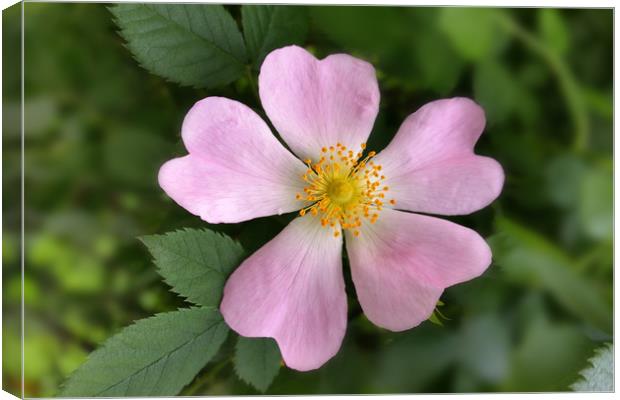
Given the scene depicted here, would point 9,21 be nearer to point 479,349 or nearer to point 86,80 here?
point 86,80

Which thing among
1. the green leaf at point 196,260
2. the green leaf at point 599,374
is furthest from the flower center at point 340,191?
the green leaf at point 599,374

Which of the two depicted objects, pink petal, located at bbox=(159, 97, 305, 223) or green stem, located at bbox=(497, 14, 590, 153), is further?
green stem, located at bbox=(497, 14, 590, 153)

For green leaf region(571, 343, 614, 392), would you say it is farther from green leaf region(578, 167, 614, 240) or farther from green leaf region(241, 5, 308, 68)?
green leaf region(241, 5, 308, 68)

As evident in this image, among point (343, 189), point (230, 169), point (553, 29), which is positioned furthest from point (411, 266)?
point (553, 29)

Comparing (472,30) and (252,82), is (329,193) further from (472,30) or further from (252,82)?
(472,30)

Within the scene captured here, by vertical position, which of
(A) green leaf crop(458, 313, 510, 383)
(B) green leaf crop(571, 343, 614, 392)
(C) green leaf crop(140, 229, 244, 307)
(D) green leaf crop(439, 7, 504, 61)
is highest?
(D) green leaf crop(439, 7, 504, 61)

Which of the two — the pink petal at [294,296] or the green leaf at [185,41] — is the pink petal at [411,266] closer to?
the pink petal at [294,296]

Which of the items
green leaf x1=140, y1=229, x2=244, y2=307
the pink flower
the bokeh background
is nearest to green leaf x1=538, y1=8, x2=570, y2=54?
the bokeh background
